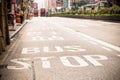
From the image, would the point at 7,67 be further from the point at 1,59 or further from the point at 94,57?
the point at 94,57

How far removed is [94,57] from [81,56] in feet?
1.48

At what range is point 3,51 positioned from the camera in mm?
11711

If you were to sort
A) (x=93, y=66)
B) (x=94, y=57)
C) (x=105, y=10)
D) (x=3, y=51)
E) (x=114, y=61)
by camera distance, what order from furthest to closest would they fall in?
(x=105, y=10) → (x=3, y=51) → (x=94, y=57) → (x=114, y=61) → (x=93, y=66)

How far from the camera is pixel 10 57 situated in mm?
10188

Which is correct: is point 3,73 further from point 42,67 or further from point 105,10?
point 105,10

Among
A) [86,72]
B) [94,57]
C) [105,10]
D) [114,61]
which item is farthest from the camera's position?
[105,10]

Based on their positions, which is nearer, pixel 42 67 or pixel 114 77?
pixel 114 77

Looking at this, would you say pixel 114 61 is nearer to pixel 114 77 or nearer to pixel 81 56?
pixel 81 56

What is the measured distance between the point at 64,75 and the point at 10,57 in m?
3.52

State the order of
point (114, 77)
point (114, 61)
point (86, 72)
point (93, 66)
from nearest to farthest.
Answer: point (114, 77), point (86, 72), point (93, 66), point (114, 61)

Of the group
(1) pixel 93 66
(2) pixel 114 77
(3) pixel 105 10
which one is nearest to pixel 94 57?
(1) pixel 93 66

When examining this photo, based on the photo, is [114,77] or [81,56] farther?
[81,56]

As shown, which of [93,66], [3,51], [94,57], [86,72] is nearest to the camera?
[86,72]

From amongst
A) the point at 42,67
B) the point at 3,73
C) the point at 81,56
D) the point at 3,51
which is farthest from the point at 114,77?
the point at 3,51
